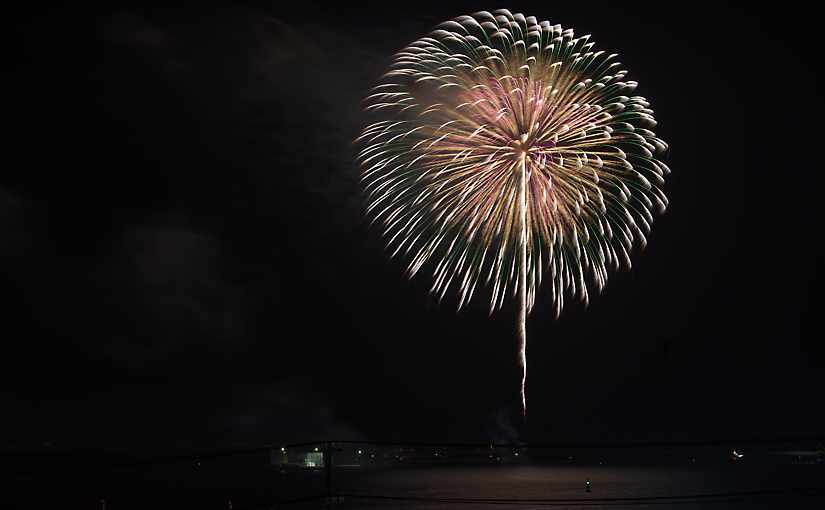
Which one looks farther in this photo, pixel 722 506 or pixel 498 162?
pixel 498 162

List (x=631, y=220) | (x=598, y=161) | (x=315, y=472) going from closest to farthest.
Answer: (x=598, y=161) < (x=631, y=220) < (x=315, y=472)

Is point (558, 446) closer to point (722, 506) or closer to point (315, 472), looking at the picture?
point (722, 506)

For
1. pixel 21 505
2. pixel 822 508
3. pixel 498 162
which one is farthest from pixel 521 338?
pixel 21 505

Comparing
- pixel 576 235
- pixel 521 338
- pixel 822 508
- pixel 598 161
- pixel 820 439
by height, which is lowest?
pixel 822 508

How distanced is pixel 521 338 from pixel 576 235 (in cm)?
519

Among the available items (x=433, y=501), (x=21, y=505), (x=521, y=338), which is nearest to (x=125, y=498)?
(x=21, y=505)

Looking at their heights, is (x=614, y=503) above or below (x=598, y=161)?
below

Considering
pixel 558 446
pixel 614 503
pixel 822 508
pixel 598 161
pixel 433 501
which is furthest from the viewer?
pixel 598 161

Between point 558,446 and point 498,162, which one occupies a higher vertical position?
point 498,162

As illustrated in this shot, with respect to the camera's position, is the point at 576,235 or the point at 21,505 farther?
the point at 21,505

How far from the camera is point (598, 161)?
105 ft

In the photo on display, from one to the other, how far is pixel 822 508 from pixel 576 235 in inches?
792

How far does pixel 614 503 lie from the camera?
1511cm

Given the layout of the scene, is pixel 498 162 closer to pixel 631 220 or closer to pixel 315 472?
pixel 631 220
